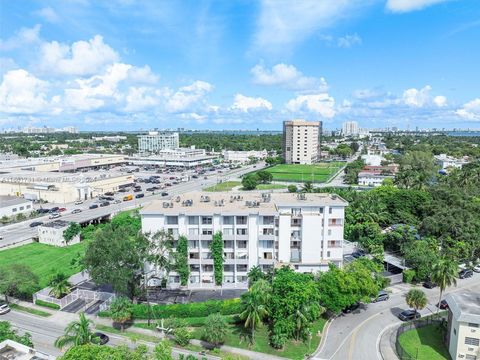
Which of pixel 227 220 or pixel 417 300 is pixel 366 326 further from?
pixel 227 220

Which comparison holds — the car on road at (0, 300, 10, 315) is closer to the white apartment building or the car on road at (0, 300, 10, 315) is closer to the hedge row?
the hedge row

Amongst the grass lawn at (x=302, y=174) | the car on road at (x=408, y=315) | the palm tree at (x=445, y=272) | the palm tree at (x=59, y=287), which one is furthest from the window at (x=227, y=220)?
the grass lawn at (x=302, y=174)

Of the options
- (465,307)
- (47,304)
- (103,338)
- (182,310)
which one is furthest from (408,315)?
(47,304)

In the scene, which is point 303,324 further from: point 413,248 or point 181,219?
point 413,248

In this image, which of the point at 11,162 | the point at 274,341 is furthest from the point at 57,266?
the point at 11,162

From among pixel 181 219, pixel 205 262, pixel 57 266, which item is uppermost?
pixel 181 219

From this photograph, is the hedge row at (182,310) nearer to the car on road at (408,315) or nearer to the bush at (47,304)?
the bush at (47,304)
